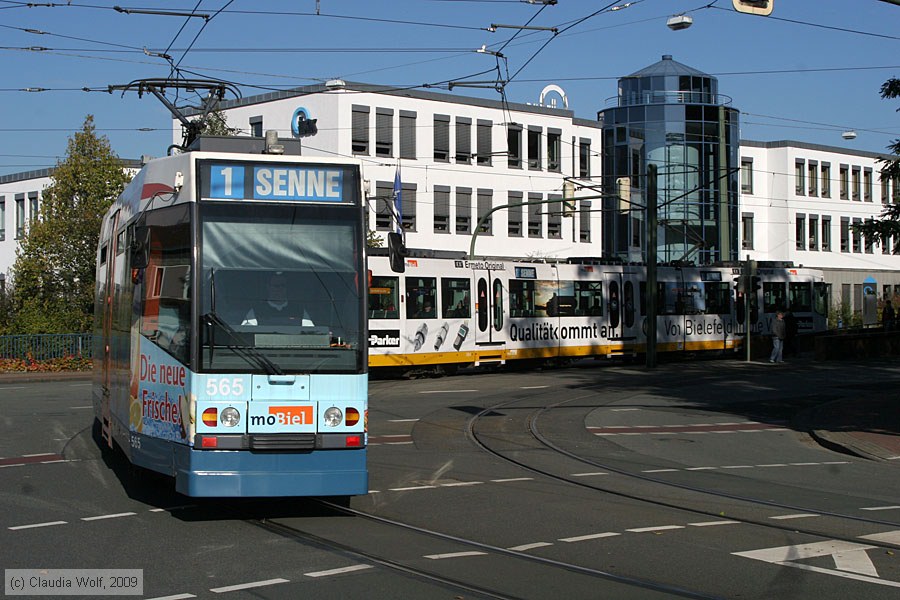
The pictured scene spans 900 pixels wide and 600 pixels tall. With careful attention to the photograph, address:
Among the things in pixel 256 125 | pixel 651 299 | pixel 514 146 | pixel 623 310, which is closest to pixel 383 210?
pixel 256 125

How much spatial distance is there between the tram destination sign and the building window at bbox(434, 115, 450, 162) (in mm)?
43555

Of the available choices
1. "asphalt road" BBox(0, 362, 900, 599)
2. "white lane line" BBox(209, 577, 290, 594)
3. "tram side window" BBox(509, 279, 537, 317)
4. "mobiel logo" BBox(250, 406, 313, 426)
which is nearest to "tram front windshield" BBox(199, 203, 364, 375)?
"mobiel logo" BBox(250, 406, 313, 426)

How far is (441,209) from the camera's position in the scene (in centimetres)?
5356

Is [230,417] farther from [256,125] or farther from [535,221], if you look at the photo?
[535,221]

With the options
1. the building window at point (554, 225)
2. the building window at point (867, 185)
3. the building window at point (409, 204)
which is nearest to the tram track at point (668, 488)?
the building window at point (409, 204)

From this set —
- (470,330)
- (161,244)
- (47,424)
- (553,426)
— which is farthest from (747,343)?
(161,244)

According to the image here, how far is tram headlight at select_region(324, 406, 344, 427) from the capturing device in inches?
384

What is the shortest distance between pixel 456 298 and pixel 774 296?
60.5 feet

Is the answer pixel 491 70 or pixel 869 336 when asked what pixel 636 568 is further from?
pixel 869 336

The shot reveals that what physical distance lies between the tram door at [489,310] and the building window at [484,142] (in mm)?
23803

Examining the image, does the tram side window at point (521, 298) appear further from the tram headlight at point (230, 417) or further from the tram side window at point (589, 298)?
the tram headlight at point (230, 417)

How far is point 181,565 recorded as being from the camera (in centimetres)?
827

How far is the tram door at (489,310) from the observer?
31.6 m

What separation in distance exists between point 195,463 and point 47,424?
10.4 meters
